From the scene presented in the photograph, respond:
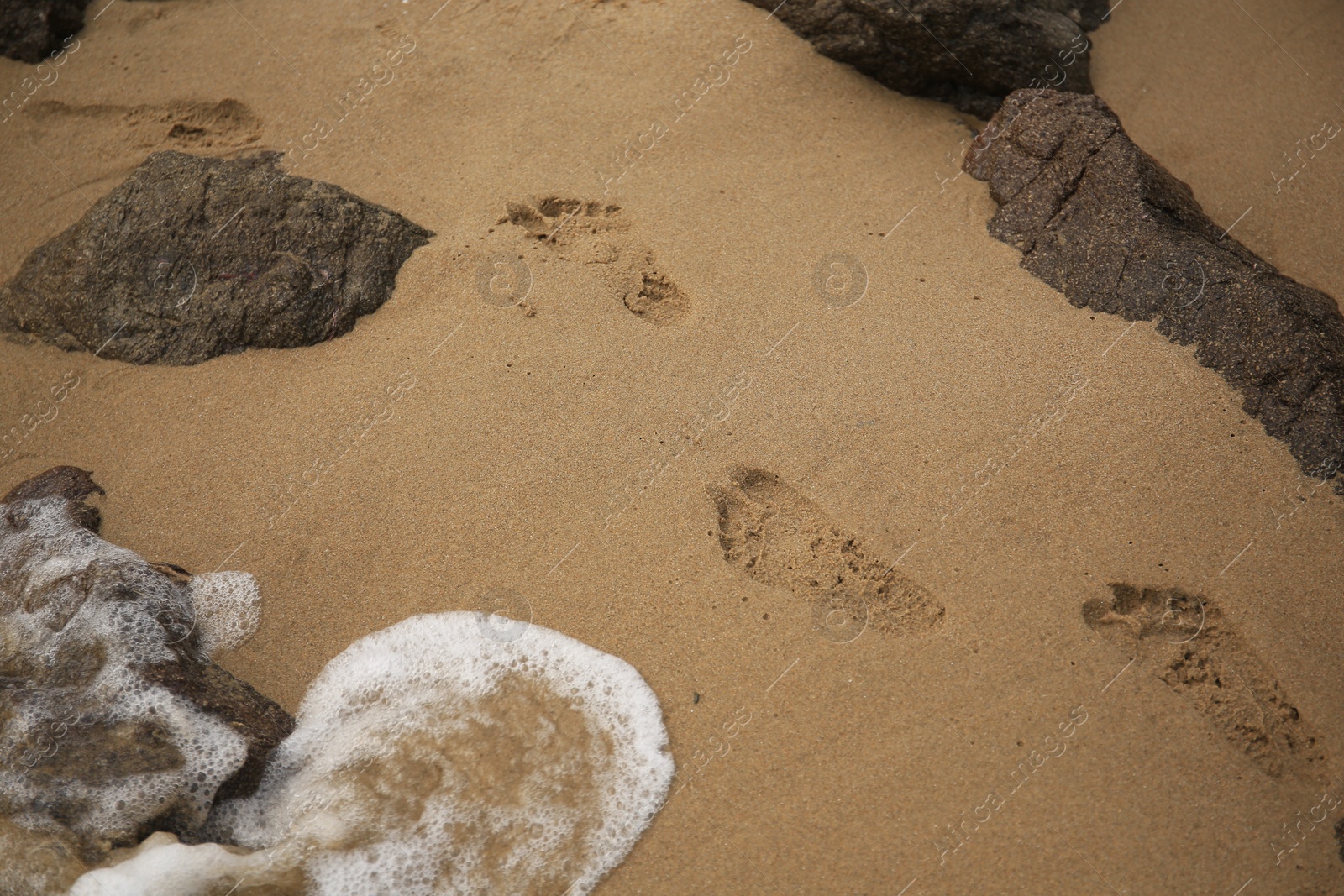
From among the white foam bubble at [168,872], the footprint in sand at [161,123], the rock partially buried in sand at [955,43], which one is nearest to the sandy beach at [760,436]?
the footprint in sand at [161,123]

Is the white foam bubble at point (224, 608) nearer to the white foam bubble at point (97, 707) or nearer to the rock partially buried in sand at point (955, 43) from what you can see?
the white foam bubble at point (97, 707)

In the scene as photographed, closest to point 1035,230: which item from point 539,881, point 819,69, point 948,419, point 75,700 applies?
point 948,419

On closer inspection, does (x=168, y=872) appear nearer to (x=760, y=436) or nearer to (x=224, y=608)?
(x=224, y=608)

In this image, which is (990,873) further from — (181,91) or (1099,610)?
(181,91)

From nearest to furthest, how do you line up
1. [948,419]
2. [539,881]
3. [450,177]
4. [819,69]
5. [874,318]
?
[539,881], [948,419], [874,318], [450,177], [819,69]

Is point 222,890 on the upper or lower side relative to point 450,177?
lower

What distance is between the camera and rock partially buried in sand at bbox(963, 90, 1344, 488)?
3.03m

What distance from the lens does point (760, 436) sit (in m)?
3.07

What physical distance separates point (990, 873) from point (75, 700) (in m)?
2.62

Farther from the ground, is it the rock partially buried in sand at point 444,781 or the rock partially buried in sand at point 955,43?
the rock partially buried in sand at point 955,43

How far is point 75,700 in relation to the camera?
255 centimetres

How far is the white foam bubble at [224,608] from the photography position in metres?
2.79

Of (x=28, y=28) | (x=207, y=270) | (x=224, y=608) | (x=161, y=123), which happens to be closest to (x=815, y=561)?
(x=224, y=608)

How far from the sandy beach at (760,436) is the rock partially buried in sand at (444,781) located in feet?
0.30
